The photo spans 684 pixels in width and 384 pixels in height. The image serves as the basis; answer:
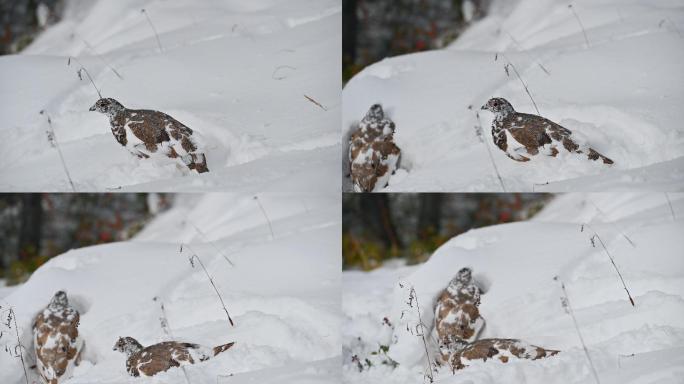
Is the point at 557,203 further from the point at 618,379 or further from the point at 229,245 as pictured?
the point at 229,245

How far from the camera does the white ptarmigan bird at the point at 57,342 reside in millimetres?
2295

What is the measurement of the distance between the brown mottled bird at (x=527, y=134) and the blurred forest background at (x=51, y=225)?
1115 millimetres

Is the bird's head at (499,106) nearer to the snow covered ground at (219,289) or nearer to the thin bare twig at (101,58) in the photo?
the snow covered ground at (219,289)

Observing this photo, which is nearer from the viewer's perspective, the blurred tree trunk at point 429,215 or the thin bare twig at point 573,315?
the thin bare twig at point 573,315

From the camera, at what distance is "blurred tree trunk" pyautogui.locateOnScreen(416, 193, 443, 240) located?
2.35m

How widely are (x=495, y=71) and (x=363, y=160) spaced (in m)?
0.52

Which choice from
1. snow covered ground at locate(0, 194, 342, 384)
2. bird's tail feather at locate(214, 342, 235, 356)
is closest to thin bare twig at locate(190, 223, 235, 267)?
snow covered ground at locate(0, 194, 342, 384)

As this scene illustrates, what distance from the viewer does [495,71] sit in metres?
2.33

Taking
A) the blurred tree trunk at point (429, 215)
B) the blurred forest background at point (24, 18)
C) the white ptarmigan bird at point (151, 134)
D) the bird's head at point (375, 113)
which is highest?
the blurred forest background at point (24, 18)

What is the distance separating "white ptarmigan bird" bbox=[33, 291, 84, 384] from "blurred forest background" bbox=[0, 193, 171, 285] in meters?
0.17

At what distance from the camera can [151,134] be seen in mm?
2262

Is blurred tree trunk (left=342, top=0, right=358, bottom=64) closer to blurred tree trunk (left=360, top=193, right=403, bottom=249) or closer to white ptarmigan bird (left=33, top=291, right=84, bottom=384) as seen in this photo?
blurred tree trunk (left=360, top=193, right=403, bottom=249)

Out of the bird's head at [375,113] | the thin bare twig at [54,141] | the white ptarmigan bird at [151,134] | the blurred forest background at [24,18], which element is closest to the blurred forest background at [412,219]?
the bird's head at [375,113]

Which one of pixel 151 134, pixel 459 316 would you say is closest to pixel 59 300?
pixel 151 134
